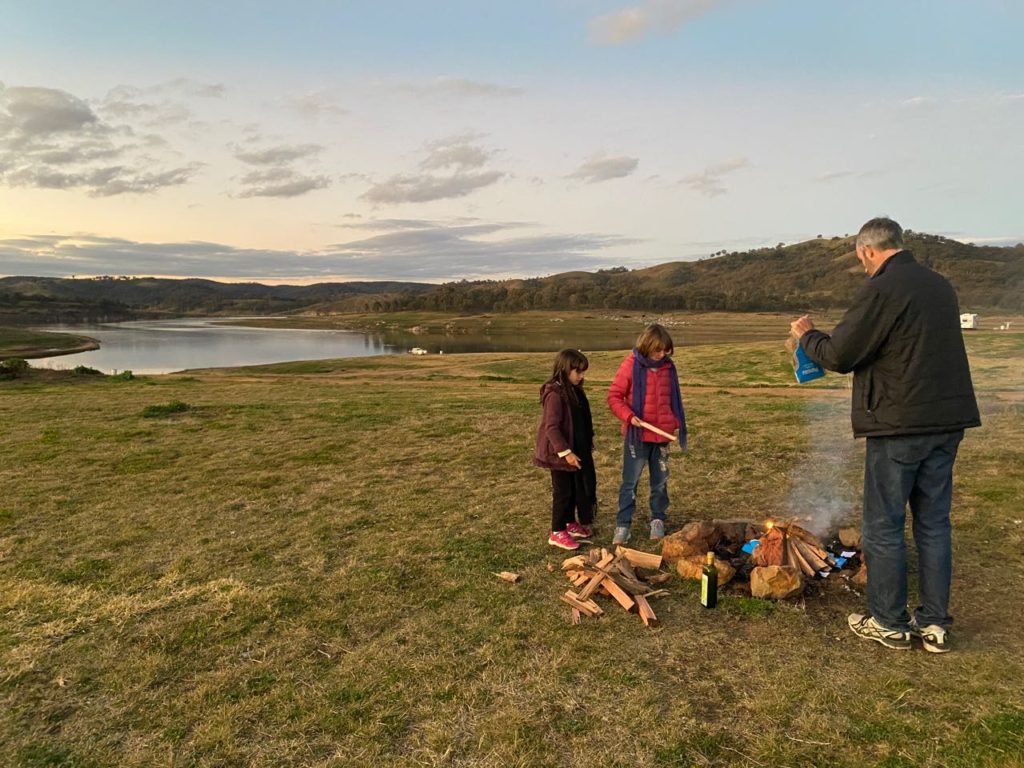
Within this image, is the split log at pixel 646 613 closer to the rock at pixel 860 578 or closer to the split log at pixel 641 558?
the split log at pixel 641 558

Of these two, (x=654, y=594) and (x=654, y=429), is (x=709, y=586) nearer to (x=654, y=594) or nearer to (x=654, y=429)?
(x=654, y=594)

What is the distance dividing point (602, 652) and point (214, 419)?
14.1m

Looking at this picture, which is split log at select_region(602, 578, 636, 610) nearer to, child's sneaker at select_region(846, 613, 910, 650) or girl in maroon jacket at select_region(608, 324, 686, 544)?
girl in maroon jacket at select_region(608, 324, 686, 544)

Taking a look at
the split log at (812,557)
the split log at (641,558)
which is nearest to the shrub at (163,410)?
the split log at (641,558)

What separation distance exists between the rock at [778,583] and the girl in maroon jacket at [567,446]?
1.97 m

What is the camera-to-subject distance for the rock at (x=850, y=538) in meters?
6.11

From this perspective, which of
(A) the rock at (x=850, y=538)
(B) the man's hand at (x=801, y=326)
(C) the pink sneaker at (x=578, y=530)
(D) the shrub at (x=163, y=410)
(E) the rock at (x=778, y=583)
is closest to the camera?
(B) the man's hand at (x=801, y=326)

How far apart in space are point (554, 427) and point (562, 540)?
128 cm

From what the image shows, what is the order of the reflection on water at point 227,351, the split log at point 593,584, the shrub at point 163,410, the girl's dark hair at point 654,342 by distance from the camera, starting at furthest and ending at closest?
the reflection on water at point 227,351 → the shrub at point 163,410 → the girl's dark hair at point 654,342 → the split log at point 593,584

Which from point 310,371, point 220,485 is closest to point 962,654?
point 220,485

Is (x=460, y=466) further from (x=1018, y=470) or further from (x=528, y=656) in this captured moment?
(x=1018, y=470)

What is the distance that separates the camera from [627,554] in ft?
20.0

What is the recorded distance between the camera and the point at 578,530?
6.90 m

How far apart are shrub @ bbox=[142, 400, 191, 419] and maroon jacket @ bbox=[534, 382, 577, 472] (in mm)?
13549
